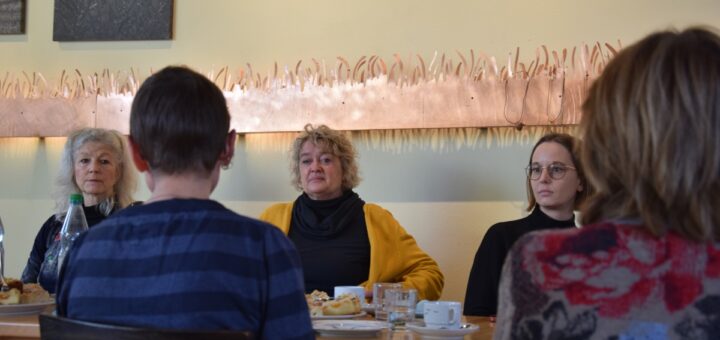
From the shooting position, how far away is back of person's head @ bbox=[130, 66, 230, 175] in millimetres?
1291

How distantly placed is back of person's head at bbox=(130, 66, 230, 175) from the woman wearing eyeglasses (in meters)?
1.70

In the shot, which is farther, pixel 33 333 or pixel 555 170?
pixel 555 170

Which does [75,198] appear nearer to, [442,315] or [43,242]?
[43,242]

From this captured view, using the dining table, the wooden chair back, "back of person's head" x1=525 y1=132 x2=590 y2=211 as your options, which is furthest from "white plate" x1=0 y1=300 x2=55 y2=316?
"back of person's head" x1=525 y1=132 x2=590 y2=211

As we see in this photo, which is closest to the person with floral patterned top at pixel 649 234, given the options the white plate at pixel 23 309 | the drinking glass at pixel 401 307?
the drinking glass at pixel 401 307

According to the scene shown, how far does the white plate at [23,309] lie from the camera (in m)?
2.03

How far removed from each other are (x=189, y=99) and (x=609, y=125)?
2.04ft

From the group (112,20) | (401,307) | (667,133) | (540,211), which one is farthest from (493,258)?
(112,20)

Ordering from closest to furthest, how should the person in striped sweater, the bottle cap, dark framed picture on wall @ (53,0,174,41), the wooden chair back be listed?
the wooden chair back, the person in striped sweater, the bottle cap, dark framed picture on wall @ (53,0,174,41)

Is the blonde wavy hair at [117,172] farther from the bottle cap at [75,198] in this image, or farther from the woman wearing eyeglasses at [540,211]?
the woman wearing eyeglasses at [540,211]

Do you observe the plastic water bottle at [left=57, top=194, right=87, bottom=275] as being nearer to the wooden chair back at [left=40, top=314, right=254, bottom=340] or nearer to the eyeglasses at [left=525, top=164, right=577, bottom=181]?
the wooden chair back at [left=40, top=314, right=254, bottom=340]

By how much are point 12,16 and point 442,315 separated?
2898 mm

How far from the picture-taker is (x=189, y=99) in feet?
4.26

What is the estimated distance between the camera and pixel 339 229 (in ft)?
10.5
